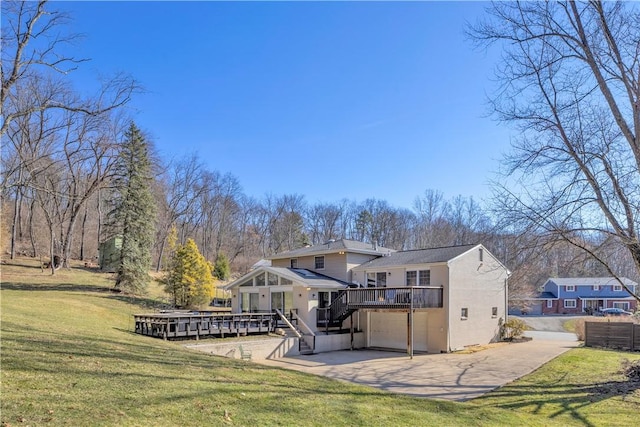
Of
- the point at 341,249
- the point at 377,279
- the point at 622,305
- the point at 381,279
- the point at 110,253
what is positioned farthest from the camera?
the point at 622,305

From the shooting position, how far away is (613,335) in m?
19.9

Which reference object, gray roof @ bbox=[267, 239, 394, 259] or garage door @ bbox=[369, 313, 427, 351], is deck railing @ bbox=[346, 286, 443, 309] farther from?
gray roof @ bbox=[267, 239, 394, 259]

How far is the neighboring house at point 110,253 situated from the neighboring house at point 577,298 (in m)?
48.6

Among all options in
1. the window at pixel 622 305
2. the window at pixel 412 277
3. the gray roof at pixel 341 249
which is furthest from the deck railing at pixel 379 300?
the window at pixel 622 305

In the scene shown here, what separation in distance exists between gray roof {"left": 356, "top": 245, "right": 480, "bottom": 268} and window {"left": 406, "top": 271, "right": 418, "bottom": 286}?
55cm

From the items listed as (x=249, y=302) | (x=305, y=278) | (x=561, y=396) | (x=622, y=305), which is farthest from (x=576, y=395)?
(x=622, y=305)

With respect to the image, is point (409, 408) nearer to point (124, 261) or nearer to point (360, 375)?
point (360, 375)

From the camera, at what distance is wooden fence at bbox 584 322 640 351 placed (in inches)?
752

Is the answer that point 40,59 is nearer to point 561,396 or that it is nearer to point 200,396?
point 200,396

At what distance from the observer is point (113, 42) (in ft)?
43.8

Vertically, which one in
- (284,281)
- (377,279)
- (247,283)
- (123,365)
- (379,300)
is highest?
(377,279)

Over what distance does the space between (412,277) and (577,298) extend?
41079mm

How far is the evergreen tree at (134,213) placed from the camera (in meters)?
25.4

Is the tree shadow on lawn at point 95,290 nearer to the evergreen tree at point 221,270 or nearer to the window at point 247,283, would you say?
the window at point 247,283
